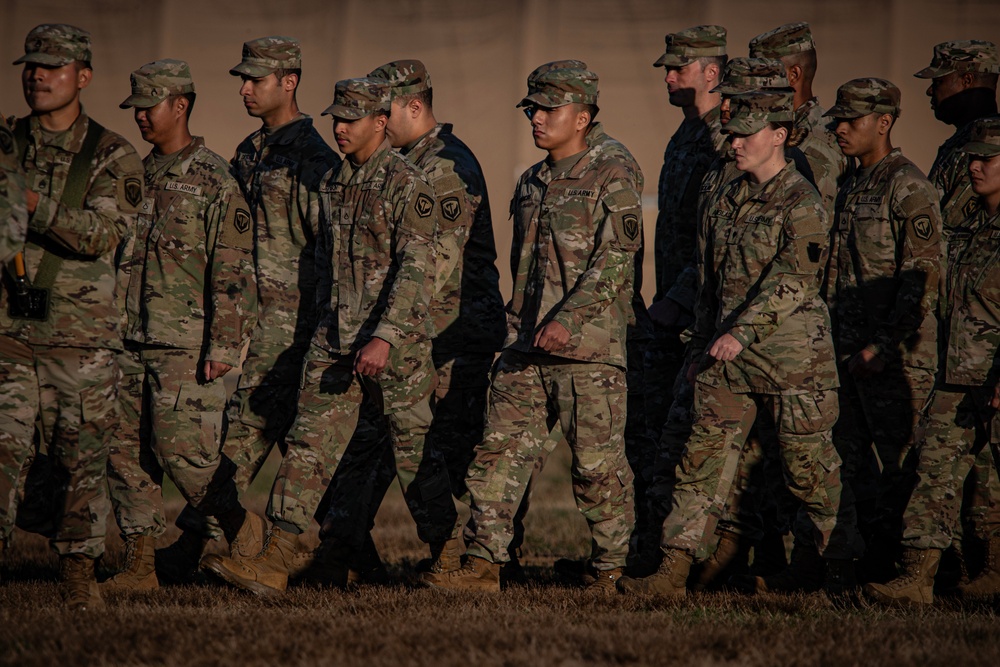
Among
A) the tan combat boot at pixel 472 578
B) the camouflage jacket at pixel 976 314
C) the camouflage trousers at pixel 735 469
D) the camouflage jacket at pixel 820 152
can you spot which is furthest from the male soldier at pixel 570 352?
the camouflage jacket at pixel 976 314

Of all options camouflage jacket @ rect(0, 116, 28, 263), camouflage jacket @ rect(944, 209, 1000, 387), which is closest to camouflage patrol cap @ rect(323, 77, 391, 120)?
camouflage jacket @ rect(0, 116, 28, 263)

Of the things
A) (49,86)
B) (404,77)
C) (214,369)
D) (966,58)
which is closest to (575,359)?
(214,369)

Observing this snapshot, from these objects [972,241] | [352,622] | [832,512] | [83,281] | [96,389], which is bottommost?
[352,622]

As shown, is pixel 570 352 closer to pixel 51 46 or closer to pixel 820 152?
pixel 820 152

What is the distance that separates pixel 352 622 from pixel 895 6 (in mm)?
9721

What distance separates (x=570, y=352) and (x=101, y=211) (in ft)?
8.00

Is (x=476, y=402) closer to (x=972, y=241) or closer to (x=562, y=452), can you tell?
(x=972, y=241)

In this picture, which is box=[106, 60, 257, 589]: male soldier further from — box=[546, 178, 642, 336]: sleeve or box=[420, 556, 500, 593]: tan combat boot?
box=[546, 178, 642, 336]: sleeve

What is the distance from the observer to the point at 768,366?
625 cm

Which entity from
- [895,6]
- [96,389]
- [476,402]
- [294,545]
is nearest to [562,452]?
[895,6]

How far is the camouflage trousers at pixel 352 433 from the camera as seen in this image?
6.47 metres

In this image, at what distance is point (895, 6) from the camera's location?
41.1 ft

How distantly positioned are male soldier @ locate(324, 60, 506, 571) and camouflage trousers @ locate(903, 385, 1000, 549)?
258cm

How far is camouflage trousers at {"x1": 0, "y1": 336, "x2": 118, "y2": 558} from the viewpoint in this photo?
5590 millimetres
